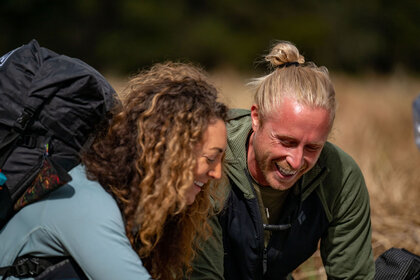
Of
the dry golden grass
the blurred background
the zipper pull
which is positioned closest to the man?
the dry golden grass

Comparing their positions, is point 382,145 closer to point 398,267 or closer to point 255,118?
point 398,267

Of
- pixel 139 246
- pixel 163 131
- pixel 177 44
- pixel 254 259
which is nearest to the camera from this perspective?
pixel 163 131

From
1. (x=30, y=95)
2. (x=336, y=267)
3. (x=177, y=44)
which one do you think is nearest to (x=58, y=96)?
(x=30, y=95)

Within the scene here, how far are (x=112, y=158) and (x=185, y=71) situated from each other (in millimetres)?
448

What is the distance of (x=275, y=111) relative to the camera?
2.64 m

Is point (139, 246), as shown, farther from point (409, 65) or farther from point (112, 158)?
point (409, 65)

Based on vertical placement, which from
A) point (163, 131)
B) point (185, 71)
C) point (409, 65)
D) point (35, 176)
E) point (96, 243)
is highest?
point (185, 71)

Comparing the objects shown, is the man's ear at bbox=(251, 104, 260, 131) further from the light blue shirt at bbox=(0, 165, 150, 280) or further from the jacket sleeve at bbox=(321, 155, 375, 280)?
the light blue shirt at bbox=(0, 165, 150, 280)

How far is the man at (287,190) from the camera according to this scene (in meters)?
2.62

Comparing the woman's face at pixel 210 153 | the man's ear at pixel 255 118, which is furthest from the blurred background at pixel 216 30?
the woman's face at pixel 210 153

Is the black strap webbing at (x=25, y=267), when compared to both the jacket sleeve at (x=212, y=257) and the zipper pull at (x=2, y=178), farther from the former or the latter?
the jacket sleeve at (x=212, y=257)

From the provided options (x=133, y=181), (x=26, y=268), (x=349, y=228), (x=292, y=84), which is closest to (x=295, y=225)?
(x=349, y=228)

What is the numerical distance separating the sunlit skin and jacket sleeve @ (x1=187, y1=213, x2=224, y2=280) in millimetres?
342

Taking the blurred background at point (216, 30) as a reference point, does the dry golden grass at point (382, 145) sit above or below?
above
